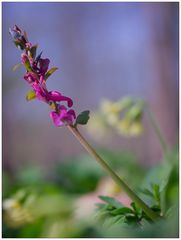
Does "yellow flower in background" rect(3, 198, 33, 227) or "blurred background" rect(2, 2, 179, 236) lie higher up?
"yellow flower in background" rect(3, 198, 33, 227)

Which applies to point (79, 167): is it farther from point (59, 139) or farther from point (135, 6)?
point (59, 139)

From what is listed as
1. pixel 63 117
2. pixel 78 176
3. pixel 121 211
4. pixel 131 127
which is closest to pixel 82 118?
pixel 63 117

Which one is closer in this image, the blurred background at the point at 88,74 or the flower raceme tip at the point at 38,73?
the flower raceme tip at the point at 38,73

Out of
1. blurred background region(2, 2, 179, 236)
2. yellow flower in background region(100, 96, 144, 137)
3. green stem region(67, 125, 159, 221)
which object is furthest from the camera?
blurred background region(2, 2, 179, 236)

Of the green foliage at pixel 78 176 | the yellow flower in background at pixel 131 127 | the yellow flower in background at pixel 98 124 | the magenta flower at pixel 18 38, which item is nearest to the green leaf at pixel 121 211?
the magenta flower at pixel 18 38

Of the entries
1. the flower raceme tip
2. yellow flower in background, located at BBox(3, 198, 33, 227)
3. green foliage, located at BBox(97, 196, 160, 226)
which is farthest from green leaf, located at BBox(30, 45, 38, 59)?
yellow flower in background, located at BBox(3, 198, 33, 227)

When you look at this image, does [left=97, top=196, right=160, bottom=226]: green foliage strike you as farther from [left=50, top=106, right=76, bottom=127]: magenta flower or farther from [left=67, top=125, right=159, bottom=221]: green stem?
[left=50, top=106, right=76, bottom=127]: magenta flower

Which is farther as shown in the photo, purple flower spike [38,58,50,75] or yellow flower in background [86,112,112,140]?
yellow flower in background [86,112,112,140]

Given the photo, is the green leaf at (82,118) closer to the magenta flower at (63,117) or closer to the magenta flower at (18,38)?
the magenta flower at (63,117)
